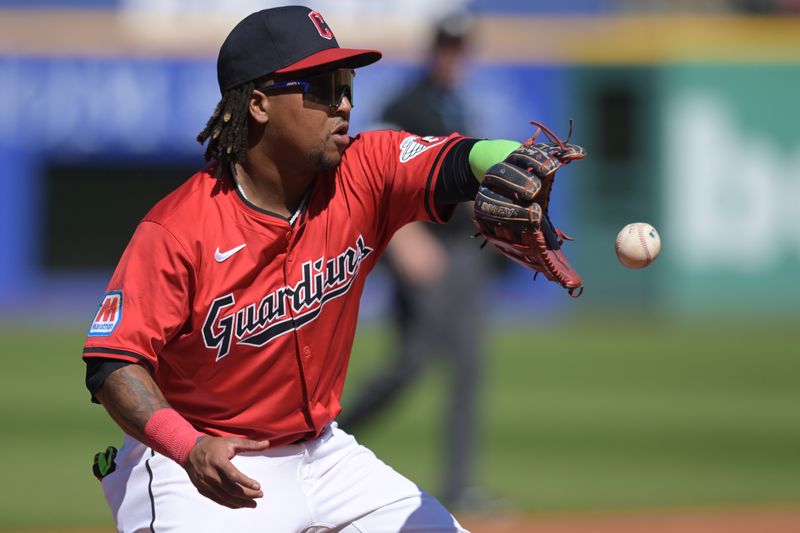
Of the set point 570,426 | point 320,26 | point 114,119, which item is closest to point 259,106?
point 320,26

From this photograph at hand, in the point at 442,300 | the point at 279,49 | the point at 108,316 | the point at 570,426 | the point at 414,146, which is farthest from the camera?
the point at 570,426

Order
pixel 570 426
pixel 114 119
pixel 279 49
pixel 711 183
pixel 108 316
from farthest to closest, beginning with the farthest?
1. pixel 114 119
2. pixel 711 183
3. pixel 570 426
4. pixel 279 49
5. pixel 108 316

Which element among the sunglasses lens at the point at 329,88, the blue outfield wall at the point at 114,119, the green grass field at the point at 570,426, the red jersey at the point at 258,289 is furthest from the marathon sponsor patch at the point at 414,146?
the blue outfield wall at the point at 114,119

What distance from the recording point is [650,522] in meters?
6.25

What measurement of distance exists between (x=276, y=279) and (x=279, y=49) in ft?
2.17

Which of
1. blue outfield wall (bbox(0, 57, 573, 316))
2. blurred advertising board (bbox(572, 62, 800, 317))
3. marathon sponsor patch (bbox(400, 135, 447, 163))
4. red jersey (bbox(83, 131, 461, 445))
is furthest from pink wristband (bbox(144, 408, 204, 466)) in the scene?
blurred advertising board (bbox(572, 62, 800, 317))

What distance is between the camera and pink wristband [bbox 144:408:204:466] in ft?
9.99

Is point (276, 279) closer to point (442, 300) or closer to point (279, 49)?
point (279, 49)

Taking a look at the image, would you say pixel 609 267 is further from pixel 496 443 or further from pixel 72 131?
pixel 496 443

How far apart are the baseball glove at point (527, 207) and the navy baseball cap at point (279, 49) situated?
57 centimetres

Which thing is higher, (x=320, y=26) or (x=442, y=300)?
(x=320, y=26)

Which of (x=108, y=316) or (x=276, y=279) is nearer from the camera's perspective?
(x=108, y=316)

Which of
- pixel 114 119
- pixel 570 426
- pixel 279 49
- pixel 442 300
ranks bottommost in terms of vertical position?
pixel 114 119

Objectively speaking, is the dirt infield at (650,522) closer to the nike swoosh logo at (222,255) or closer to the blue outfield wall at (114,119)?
the nike swoosh logo at (222,255)
